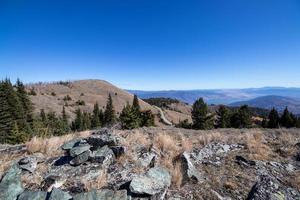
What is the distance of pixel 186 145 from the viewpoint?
8836mm

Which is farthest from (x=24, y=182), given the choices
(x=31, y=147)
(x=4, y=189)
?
(x=31, y=147)

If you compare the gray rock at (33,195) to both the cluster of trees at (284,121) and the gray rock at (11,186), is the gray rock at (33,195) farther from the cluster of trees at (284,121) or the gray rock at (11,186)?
the cluster of trees at (284,121)

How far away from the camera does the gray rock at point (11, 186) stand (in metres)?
5.00

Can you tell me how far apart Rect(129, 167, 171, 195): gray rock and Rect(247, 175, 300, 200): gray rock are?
6.81ft

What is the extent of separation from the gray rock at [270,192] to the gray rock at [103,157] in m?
3.99

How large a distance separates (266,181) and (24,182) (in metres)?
6.34

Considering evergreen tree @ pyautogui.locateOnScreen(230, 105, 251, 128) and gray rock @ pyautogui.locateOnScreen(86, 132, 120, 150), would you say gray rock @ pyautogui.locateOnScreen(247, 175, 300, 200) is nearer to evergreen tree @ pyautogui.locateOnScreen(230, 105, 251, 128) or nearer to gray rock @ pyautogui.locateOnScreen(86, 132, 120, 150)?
gray rock @ pyautogui.locateOnScreen(86, 132, 120, 150)

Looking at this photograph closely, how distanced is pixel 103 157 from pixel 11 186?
2430 mm

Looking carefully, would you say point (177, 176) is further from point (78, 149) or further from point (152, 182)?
point (78, 149)

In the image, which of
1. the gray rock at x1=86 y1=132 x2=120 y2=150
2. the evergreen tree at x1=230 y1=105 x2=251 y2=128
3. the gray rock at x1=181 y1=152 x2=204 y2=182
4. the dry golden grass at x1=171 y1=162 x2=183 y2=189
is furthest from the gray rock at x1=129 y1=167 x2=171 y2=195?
the evergreen tree at x1=230 y1=105 x2=251 y2=128

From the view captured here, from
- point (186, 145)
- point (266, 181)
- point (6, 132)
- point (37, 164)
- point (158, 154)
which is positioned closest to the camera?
point (266, 181)

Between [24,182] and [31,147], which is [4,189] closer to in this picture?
[24,182]

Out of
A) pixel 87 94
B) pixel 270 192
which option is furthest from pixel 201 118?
pixel 87 94

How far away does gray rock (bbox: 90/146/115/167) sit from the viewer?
265 inches
